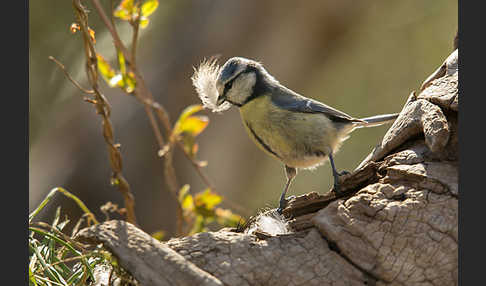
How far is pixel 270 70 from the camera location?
4008 millimetres

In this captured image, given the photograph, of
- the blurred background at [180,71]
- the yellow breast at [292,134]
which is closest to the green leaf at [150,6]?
the yellow breast at [292,134]

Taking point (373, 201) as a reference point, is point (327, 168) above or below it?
below

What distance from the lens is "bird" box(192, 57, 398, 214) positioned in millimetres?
2037

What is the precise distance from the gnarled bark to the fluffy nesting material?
4cm

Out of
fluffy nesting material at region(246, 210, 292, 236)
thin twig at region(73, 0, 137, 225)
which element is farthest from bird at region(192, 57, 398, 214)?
thin twig at region(73, 0, 137, 225)

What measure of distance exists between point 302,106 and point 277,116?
0.12m

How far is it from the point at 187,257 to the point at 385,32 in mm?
4223

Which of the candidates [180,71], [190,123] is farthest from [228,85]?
[180,71]

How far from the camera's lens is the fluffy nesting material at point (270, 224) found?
1.64 m

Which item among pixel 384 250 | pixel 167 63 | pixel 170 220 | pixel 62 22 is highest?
pixel 62 22

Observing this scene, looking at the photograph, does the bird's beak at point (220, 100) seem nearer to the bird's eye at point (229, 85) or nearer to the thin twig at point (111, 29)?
the bird's eye at point (229, 85)

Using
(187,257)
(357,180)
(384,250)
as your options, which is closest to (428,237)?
(384,250)

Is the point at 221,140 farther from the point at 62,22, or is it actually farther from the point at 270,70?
the point at 62,22

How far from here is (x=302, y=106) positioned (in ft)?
6.88
